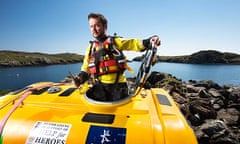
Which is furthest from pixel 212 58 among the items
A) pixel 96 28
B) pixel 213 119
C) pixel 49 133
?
pixel 49 133

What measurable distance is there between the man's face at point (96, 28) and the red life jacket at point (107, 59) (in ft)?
0.61

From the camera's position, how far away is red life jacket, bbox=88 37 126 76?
320cm

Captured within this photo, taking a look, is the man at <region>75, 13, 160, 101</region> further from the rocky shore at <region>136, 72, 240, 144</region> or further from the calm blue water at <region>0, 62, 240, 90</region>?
the calm blue water at <region>0, 62, 240, 90</region>

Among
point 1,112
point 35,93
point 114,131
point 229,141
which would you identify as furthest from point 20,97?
point 229,141

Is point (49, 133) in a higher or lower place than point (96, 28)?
lower

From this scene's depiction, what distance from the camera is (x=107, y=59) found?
3236 mm

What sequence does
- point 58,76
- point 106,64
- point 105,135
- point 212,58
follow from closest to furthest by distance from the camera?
point 105,135
point 106,64
point 58,76
point 212,58

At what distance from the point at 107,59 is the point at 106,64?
10cm

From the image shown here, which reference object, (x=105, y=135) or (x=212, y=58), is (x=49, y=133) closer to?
(x=105, y=135)

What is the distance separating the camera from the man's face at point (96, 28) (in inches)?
130

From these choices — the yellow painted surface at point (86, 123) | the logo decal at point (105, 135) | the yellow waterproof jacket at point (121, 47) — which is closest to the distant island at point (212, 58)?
the yellow waterproof jacket at point (121, 47)

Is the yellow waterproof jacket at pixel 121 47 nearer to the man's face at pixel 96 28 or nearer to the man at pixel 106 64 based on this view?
the man at pixel 106 64

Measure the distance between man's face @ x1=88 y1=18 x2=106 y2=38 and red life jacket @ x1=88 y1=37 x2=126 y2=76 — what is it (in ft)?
0.61

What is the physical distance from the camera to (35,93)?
310 cm
